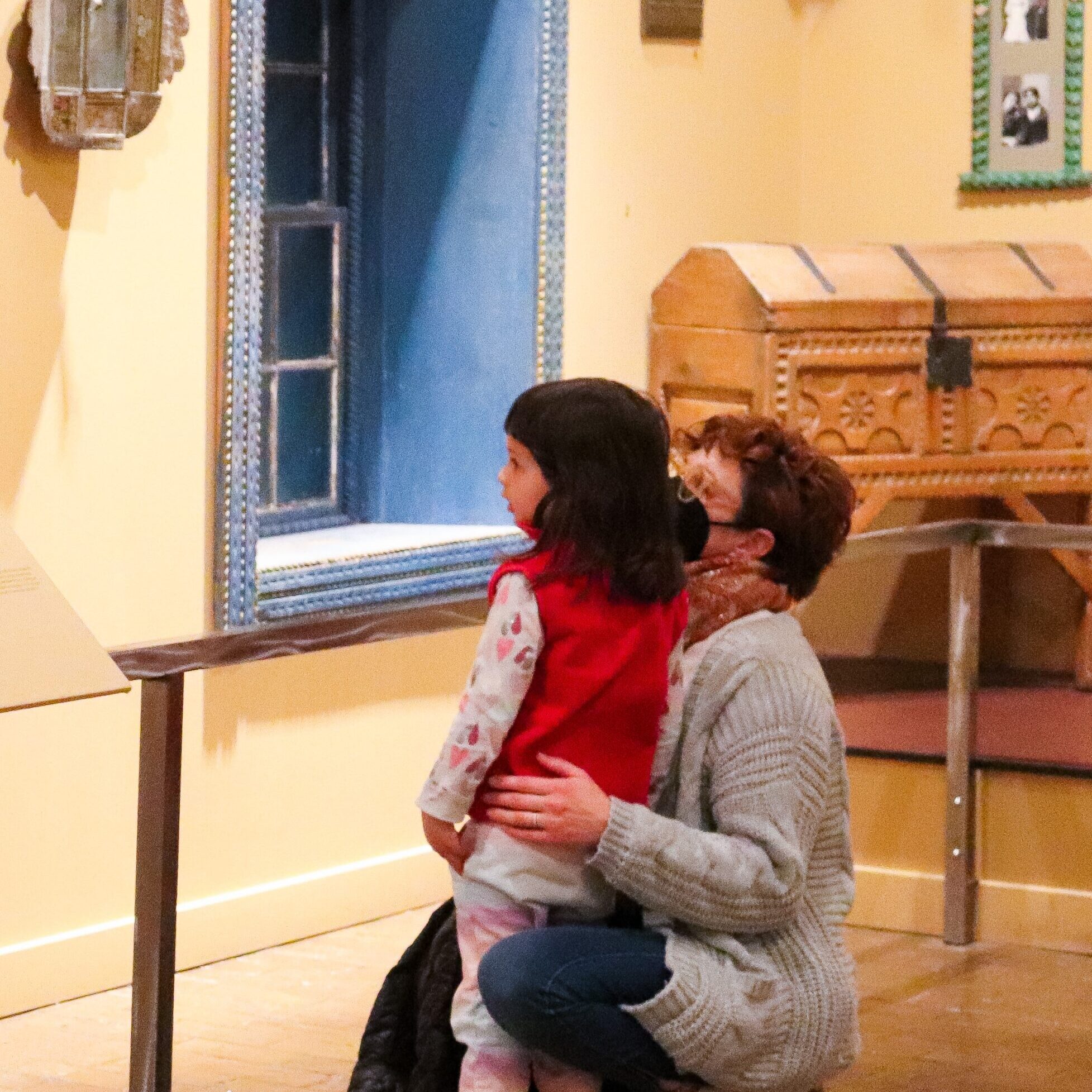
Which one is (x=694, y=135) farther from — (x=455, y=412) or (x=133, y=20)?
(x=133, y=20)

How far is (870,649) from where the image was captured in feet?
21.4

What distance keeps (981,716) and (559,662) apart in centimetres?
306

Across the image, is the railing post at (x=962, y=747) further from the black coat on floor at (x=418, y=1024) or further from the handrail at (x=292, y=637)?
the black coat on floor at (x=418, y=1024)

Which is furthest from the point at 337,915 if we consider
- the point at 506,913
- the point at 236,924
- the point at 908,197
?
the point at 908,197

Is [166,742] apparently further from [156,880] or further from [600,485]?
[600,485]

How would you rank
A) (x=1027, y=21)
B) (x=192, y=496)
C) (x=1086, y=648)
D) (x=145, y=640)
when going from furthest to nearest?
1. (x=1027, y=21)
2. (x=1086, y=648)
3. (x=192, y=496)
4. (x=145, y=640)

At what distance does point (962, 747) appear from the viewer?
4.95m

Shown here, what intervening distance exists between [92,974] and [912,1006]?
5.40 ft

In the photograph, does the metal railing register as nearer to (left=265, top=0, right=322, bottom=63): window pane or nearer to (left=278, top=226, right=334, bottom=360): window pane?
(left=278, top=226, right=334, bottom=360): window pane

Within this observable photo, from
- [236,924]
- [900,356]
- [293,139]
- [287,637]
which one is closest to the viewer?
[287,637]

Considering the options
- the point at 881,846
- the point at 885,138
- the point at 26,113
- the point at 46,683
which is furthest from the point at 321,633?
the point at 885,138

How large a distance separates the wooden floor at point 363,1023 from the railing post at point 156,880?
2.66ft

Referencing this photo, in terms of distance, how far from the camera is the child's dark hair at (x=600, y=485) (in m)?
2.76

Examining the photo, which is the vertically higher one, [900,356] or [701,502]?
[900,356]
